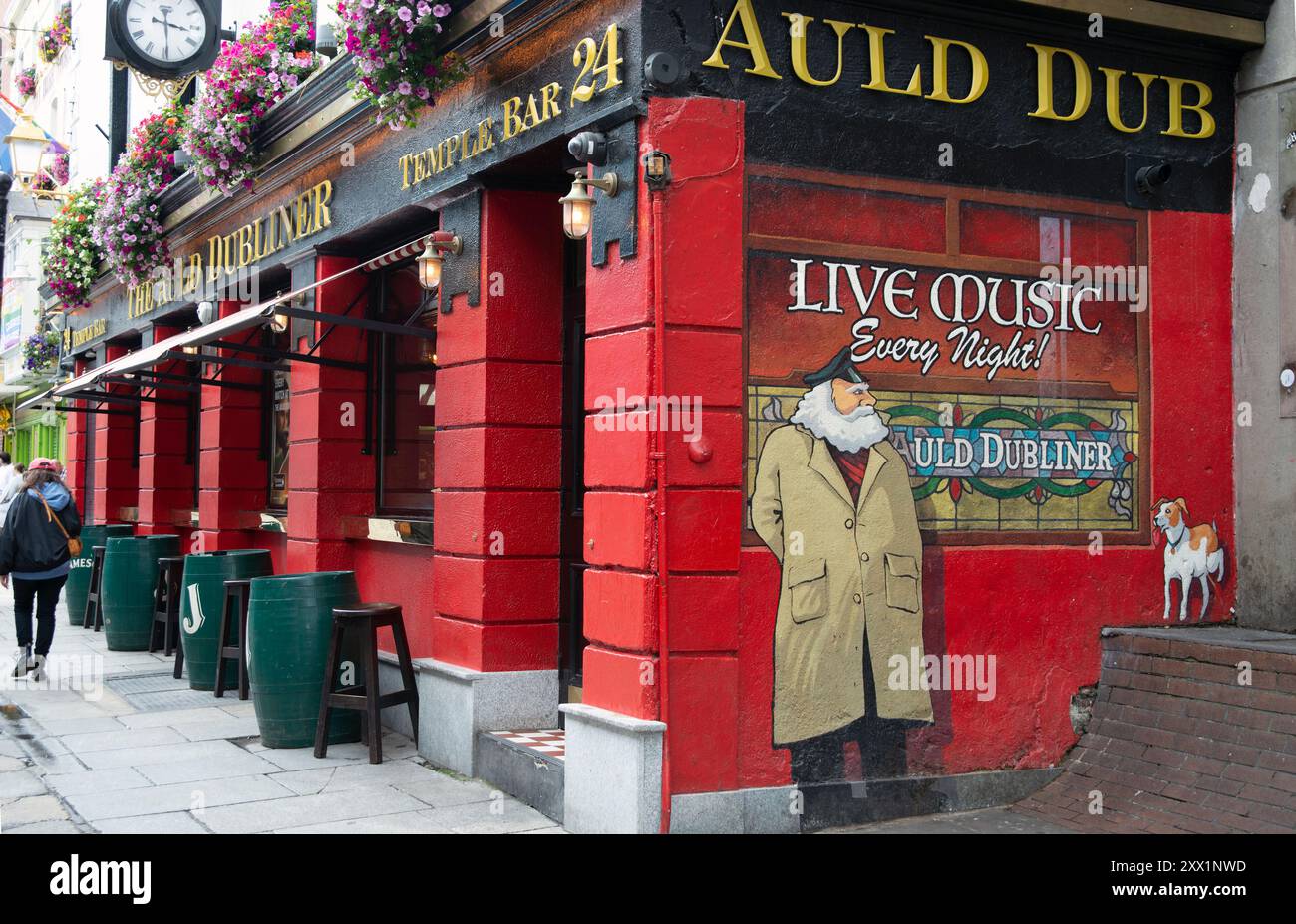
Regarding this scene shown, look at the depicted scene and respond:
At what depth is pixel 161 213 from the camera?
1521 cm

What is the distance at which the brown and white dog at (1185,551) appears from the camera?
770 centimetres

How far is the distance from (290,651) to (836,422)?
4.05m

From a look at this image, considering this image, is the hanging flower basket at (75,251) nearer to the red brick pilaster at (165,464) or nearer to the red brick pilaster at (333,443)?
the red brick pilaster at (165,464)

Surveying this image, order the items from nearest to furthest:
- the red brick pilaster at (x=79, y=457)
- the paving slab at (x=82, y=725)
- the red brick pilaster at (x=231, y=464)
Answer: the paving slab at (x=82, y=725) → the red brick pilaster at (x=231, y=464) → the red brick pilaster at (x=79, y=457)

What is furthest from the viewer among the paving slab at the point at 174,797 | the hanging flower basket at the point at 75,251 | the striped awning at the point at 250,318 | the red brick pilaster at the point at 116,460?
the red brick pilaster at the point at 116,460

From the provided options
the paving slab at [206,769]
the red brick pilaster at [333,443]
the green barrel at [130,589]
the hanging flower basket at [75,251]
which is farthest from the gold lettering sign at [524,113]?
the hanging flower basket at [75,251]

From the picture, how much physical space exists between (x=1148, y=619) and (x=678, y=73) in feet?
14.0

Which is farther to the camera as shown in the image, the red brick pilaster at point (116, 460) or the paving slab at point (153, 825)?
the red brick pilaster at point (116, 460)

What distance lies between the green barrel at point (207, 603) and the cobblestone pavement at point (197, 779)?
0.31 meters

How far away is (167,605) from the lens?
12.8 m

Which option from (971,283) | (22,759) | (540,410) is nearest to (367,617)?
(540,410)

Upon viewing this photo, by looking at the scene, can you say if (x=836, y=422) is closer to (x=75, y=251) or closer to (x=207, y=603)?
(x=207, y=603)

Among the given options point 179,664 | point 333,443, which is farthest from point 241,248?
point 179,664
